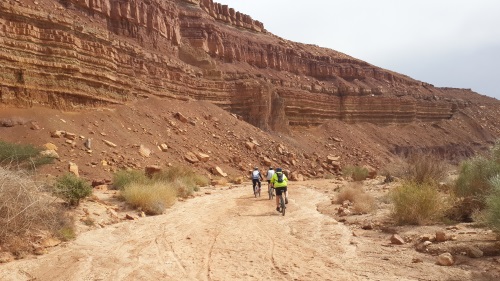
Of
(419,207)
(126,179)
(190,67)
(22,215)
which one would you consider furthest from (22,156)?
(190,67)

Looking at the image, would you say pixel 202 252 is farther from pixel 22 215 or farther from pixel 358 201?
pixel 358 201

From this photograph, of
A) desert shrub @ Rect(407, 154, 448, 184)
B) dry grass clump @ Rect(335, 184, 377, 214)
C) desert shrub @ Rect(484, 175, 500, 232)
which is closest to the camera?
desert shrub @ Rect(484, 175, 500, 232)

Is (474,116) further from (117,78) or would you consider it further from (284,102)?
(117,78)

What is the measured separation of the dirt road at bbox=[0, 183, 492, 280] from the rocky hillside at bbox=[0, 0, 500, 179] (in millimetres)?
12251

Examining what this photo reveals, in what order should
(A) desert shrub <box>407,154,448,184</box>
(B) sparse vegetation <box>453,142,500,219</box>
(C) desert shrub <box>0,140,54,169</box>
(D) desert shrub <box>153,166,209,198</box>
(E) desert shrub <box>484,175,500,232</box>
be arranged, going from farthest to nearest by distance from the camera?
1. (D) desert shrub <box>153,166,209,198</box>
2. (A) desert shrub <box>407,154,448,184</box>
3. (C) desert shrub <box>0,140,54,169</box>
4. (B) sparse vegetation <box>453,142,500,219</box>
5. (E) desert shrub <box>484,175,500,232</box>

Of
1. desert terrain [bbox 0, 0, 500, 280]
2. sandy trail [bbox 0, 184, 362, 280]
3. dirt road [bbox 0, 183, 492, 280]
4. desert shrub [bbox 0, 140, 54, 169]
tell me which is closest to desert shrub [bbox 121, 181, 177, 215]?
desert terrain [bbox 0, 0, 500, 280]

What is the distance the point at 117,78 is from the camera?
29297 mm

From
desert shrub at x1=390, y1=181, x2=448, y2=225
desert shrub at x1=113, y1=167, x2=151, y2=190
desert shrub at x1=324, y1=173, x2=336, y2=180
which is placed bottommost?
desert shrub at x1=324, y1=173, x2=336, y2=180

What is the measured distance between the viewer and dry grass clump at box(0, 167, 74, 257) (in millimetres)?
7801

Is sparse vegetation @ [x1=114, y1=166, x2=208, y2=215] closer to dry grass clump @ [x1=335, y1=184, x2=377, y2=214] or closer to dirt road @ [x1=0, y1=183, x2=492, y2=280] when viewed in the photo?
dirt road @ [x1=0, y1=183, x2=492, y2=280]

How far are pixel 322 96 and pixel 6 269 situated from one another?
49.7 meters

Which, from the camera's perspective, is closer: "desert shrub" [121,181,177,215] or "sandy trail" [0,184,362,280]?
"sandy trail" [0,184,362,280]

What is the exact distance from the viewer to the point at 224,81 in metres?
43.5

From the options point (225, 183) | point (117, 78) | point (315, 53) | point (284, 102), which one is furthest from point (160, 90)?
point (315, 53)
